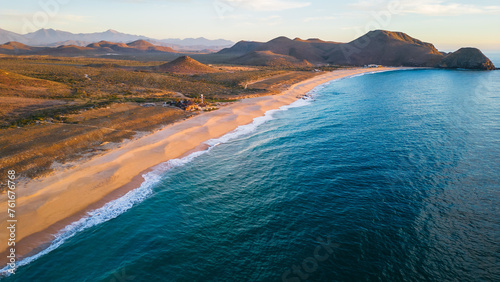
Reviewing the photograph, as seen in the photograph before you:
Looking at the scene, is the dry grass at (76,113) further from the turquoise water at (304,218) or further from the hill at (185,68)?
the hill at (185,68)

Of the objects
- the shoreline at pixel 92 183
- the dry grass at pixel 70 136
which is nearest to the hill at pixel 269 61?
the dry grass at pixel 70 136

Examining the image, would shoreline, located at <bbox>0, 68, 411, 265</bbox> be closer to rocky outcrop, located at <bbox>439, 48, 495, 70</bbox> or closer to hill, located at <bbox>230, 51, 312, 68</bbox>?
hill, located at <bbox>230, 51, 312, 68</bbox>

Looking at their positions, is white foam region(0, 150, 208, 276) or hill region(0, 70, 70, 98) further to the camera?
hill region(0, 70, 70, 98)

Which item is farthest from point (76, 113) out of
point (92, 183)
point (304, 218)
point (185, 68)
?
point (185, 68)

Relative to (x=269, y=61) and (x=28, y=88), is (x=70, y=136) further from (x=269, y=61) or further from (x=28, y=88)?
(x=269, y=61)

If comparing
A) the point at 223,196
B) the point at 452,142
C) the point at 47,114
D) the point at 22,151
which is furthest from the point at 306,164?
the point at 47,114

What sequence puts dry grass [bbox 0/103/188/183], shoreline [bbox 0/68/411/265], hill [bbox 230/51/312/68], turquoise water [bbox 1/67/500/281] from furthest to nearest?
hill [bbox 230/51/312/68] → dry grass [bbox 0/103/188/183] → shoreline [bbox 0/68/411/265] → turquoise water [bbox 1/67/500/281]

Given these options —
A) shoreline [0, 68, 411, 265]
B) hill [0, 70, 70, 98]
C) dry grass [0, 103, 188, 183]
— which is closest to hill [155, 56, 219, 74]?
hill [0, 70, 70, 98]
